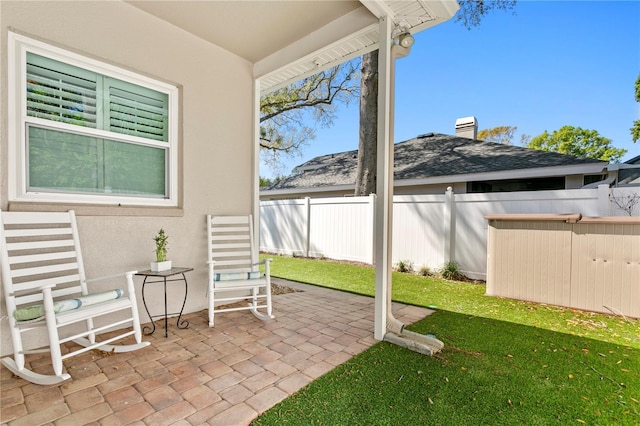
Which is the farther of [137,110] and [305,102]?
[305,102]

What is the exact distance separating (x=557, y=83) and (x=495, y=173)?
14.1 m

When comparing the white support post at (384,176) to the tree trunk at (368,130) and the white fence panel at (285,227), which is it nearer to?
the tree trunk at (368,130)

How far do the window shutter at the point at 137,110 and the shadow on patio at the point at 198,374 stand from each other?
7.16ft

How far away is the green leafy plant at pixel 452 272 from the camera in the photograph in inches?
216

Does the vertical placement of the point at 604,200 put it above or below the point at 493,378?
above

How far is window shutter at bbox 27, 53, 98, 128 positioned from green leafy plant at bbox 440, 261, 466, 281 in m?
5.61

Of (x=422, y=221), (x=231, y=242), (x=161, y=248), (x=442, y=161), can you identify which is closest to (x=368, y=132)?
(x=442, y=161)

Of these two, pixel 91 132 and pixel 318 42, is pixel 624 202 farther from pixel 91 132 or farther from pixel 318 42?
pixel 91 132

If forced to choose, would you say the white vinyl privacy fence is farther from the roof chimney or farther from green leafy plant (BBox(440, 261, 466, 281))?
the roof chimney

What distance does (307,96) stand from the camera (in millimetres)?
10750

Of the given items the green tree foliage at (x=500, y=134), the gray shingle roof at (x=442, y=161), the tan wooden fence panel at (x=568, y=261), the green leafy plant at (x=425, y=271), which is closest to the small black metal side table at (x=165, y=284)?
the tan wooden fence panel at (x=568, y=261)

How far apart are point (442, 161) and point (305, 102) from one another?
5.16m

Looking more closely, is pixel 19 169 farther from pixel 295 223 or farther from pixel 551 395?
pixel 295 223

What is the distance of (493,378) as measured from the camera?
7.24 feet
